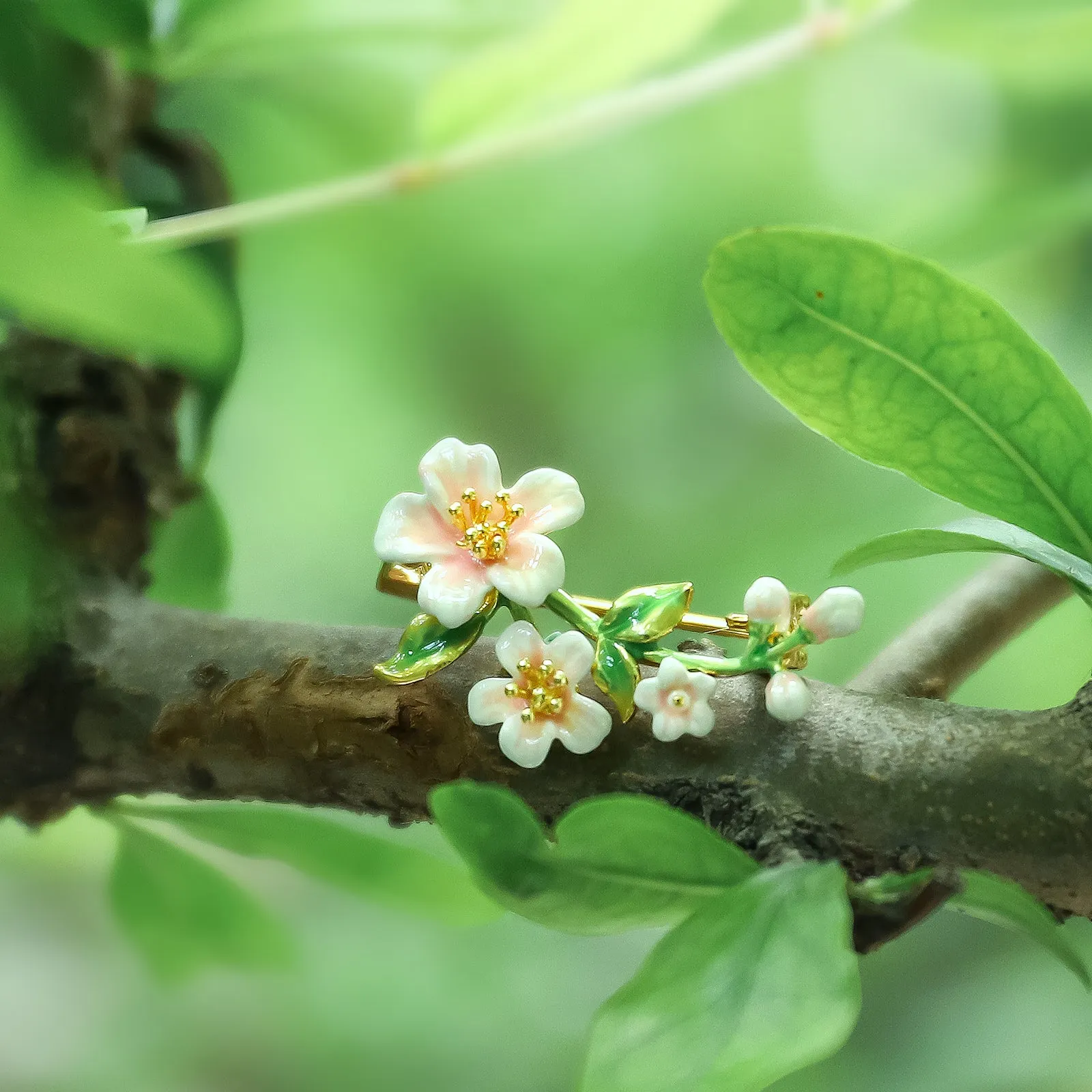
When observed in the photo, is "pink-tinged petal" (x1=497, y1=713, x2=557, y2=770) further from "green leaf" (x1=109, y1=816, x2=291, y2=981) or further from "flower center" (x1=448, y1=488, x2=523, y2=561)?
"green leaf" (x1=109, y1=816, x2=291, y2=981)

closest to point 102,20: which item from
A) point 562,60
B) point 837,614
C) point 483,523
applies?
point 562,60

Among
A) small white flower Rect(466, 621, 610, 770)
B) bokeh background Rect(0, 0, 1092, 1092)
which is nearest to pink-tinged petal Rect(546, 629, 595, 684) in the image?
small white flower Rect(466, 621, 610, 770)

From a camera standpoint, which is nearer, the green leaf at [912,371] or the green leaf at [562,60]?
the green leaf at [912,371]

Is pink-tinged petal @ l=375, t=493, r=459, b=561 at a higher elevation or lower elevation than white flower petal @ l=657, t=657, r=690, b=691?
higher

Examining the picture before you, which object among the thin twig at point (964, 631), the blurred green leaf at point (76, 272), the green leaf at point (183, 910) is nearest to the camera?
the blurred green leaf at point (76, 272)

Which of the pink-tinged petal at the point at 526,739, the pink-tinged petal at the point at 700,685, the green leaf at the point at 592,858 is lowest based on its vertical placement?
the green leaf at the point at 592,858

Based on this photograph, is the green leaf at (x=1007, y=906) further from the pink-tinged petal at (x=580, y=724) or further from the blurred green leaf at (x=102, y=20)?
Result: the blurred green leaf at (x=102, y=20)

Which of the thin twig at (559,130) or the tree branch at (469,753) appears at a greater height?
the thin twig at (559,130)

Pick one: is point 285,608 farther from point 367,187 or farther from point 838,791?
point 838,791

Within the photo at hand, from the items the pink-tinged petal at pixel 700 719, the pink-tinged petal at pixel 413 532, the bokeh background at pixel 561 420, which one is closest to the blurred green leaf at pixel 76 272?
the pink-tinged petal at pixel 413 532

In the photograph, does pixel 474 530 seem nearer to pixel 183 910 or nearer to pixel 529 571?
pixel 529 571
